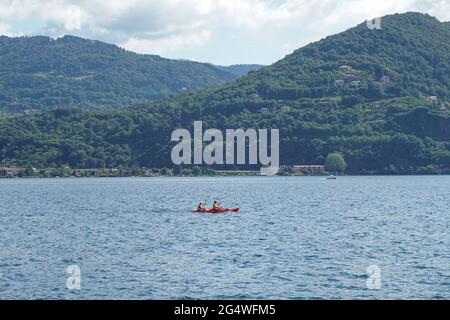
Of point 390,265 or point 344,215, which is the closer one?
point 390,265

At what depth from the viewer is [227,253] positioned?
67.5m

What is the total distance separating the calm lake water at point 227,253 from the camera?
50656mm

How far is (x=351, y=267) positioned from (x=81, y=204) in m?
87.5

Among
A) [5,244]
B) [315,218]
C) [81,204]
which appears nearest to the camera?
[5,244]

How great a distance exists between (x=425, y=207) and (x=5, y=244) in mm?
71559

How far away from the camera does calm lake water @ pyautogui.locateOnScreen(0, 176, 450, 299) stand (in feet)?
166

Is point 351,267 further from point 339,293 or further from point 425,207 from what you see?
point 425,207

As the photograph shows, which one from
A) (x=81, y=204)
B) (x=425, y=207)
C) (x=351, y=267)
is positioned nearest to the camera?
(x=351, y=267)

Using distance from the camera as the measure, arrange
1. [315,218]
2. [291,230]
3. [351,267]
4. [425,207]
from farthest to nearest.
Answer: [425,207]
[315,218]
[291,230]
[351,267]

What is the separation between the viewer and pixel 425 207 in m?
127

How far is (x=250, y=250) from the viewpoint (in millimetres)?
69562
